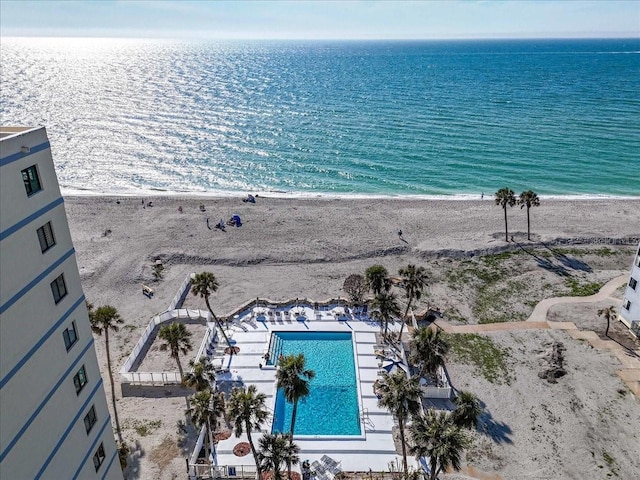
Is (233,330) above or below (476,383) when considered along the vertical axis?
above

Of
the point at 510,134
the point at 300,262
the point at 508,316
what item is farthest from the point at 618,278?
the point at 510,134

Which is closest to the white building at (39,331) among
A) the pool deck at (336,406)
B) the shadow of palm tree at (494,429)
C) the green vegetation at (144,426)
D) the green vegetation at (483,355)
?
the green vegetation at (144,426)

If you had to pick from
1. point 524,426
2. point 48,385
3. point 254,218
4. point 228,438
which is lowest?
point 524,426

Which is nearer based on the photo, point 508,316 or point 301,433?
point 301,433

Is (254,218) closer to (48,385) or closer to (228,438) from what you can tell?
(228,438)

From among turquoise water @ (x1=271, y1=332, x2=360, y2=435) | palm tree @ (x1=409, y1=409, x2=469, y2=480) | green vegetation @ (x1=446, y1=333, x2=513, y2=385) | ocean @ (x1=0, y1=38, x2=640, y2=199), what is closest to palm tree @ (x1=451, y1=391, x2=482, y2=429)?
palm tree @ (x1=409, y1=409, x2=469, y2=480)

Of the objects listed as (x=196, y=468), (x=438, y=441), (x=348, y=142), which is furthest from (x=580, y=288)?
(x=348, y=142)

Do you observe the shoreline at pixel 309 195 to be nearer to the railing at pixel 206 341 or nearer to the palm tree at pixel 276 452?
the railing at pixel 206 341

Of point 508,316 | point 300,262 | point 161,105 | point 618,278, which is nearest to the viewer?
point 508,316
